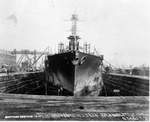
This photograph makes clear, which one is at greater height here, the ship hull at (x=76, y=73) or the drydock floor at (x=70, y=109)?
the ship hull at (x=76, y=73)

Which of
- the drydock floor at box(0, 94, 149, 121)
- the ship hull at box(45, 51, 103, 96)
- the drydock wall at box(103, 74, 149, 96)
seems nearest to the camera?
the drydock floor at box(0, 94, 149, 121)

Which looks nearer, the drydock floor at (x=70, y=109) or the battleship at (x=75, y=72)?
the drydock floor at (x=70, y=109)

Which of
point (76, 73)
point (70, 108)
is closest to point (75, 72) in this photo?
point (76, 73)

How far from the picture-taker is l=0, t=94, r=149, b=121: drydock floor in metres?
4.79

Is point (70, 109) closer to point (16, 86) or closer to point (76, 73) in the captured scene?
point (76, 73)

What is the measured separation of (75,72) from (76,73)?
10cm

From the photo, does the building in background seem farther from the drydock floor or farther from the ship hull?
the drydock floor

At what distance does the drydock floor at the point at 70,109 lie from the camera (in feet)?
15.7

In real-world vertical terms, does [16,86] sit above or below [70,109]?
below

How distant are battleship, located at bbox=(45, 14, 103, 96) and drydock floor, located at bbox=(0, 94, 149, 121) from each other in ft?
14.7

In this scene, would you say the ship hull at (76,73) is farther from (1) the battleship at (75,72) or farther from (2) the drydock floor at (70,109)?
(2) the drydock floor at (70,109)

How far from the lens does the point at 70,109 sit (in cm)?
507

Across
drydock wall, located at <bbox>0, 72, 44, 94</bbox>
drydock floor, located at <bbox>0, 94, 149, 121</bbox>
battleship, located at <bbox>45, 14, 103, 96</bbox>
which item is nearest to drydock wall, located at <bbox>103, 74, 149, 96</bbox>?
battleship, located at <bbox>45, 14, 103, 96</bbox>

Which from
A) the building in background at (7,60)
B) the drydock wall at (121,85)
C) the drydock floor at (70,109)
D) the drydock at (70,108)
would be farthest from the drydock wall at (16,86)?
the building in background at (7,60)
